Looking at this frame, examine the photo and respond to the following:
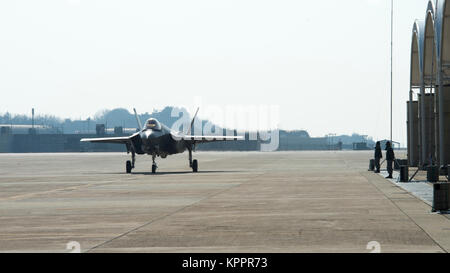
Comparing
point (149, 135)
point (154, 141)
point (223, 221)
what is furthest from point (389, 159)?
point (223, 221)

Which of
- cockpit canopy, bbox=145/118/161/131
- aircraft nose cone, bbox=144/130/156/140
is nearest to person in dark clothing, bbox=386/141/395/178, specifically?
aircraft nose cone, bbox=144/130/156/140

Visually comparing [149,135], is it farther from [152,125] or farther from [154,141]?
[152,125]

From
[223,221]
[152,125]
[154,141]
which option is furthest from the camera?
[152,125]

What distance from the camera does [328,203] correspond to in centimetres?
1944

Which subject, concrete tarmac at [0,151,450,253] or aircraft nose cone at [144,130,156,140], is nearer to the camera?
concrete tarmac at [0,151,450,253]

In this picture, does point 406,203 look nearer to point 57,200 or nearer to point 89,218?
point 89,218

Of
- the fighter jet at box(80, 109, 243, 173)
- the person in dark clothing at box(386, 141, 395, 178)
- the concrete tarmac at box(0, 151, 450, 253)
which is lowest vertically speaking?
the concrete tarmac at box(0, 151, 450, 253)

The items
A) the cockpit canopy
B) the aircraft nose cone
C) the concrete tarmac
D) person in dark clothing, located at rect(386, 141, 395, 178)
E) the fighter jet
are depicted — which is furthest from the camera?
the cockpit canopy

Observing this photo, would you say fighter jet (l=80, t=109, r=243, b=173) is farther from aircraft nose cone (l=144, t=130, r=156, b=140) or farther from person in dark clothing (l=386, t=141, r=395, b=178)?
person in dark clothing (l=386, t=141, r=395, b=178)

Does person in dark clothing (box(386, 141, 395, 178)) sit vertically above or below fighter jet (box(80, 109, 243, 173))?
below

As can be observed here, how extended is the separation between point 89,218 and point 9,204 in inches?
206

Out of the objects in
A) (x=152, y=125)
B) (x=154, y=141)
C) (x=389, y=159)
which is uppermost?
(x=152, y=125)

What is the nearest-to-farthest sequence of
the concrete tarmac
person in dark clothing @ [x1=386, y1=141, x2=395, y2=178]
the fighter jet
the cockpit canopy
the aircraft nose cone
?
the concrete tarmac, person in dark clothing @ [x1=386, y1=141, x2=395, y2=178], the aircraft nose cone, the fighter jet, the cockpit canopy
